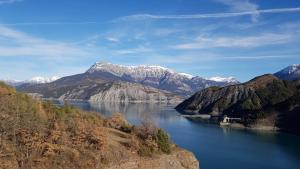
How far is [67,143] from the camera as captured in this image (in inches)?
1506

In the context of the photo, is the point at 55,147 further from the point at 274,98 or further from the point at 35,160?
the point at 274,98

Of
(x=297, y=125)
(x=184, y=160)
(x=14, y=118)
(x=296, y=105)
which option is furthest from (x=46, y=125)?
(x=296, y=105)

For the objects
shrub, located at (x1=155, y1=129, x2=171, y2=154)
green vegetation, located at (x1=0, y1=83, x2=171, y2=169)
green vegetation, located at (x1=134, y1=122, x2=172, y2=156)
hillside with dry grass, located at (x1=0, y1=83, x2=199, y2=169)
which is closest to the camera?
green vegetation, located at (x1=0, y1=83, x2=171, y2=169)

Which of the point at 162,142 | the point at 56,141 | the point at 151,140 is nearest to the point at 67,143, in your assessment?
the point at 56,141

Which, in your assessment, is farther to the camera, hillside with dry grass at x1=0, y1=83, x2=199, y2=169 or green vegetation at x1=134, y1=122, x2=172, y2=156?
green vegetation at x1=134, y1=122, x2=172, y2=156

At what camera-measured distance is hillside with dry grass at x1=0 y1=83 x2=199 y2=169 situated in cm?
3528

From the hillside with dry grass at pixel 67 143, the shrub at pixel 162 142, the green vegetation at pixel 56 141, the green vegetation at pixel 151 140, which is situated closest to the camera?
the green vegetation at pixel 56 141

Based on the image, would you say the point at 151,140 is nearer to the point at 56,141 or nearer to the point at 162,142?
the point at 162,142

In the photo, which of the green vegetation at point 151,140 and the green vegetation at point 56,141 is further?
the green vegetation at point 151,140

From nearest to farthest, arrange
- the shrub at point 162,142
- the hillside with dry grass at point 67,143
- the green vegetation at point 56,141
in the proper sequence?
the green vegetation at point 56,141 < the hillside with dry grass at point 67,143 < the shrub at point 162,142

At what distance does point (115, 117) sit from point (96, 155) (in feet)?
62.4

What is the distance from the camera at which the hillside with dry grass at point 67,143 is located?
3528cm

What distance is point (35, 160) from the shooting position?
34500mm

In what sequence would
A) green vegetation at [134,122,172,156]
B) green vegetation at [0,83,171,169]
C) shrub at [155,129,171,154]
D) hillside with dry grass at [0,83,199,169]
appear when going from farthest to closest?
shrub at [155,129,171,154] → green vegetation at [134,122,172,156] → hillside with dry grass at [0,83,199,169] → green vegetation at [0,83,171,169]
